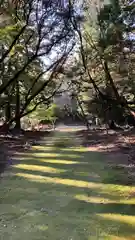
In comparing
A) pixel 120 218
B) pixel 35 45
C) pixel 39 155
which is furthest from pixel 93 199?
pixel 35 45

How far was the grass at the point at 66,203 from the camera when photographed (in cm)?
441

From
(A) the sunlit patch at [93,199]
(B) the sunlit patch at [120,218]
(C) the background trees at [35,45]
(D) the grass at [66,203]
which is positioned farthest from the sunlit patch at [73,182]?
(C) the background trees at [35,45]

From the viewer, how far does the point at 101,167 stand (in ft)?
29.3

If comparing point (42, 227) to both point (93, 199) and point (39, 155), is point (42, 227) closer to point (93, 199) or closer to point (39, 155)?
point (93, 199)

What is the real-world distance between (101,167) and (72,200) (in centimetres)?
317

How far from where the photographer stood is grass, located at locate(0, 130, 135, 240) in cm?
441

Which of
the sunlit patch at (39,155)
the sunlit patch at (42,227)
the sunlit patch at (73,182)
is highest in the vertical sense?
the sunlit patch at (39,155)

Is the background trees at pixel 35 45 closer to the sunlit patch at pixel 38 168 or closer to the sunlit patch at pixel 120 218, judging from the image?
the sunlit patch at pixel 38 168

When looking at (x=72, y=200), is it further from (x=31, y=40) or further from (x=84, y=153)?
(x=31, y=40)

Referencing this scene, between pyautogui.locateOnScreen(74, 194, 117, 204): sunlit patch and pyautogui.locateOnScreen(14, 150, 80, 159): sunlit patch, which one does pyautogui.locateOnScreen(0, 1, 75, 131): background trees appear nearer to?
pyautogui.locateOnScreen(14, 150, 80, 159): sunlit patch

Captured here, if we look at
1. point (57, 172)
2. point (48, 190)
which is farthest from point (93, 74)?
point (48, 190)

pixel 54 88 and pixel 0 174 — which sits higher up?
pixel 54 88

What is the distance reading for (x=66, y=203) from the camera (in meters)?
5.71

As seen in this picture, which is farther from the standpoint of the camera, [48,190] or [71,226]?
[48,190]
